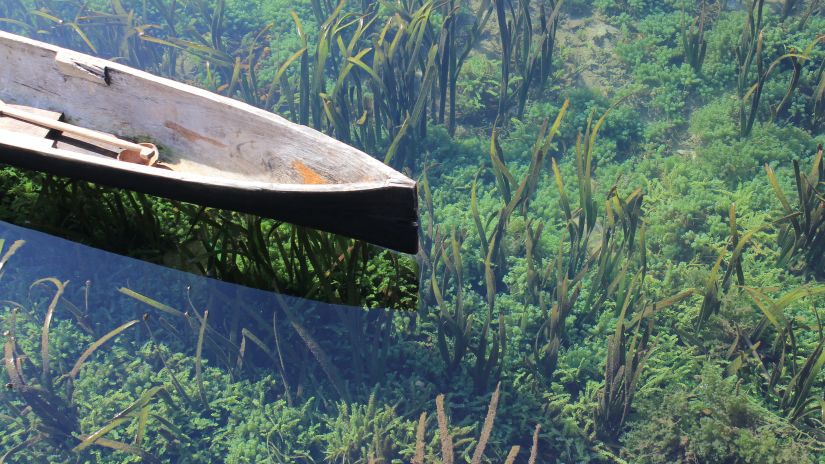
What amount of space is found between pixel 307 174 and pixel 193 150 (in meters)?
0.69

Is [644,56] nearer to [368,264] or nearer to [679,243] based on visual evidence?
[679,243]

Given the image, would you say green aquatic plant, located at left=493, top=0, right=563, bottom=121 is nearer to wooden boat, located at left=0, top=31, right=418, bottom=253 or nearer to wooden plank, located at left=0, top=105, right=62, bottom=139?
wooden boat, located at left=0, top=31, right=418, bottom=253

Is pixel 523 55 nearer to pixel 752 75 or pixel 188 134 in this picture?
pixel 752 75

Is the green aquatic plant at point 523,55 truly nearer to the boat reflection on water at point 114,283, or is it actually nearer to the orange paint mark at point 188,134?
the orange paint mark at point 188,134

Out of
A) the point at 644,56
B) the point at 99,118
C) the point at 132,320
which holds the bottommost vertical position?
the point at 132,320

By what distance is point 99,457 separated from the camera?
9.07ft

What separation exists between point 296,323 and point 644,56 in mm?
3028

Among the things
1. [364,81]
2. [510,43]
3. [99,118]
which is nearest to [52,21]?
[99,118]

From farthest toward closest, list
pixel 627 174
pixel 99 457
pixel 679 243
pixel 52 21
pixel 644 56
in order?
pixel 52 21 → pixel 644 56 → pixel 627 174 → pixel 679 243 → pixel 99 457

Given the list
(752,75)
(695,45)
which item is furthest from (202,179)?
(752,75)

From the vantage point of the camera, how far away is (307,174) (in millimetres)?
3254

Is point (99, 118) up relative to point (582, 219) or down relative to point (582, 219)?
up

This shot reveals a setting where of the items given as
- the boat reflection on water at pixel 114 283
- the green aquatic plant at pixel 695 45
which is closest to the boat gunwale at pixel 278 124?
the boat reflection on water at pixel 114 283

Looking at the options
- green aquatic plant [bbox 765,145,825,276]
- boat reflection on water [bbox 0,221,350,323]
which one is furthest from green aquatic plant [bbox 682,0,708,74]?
boat reflection on water [bbox 0,221,350,323]
